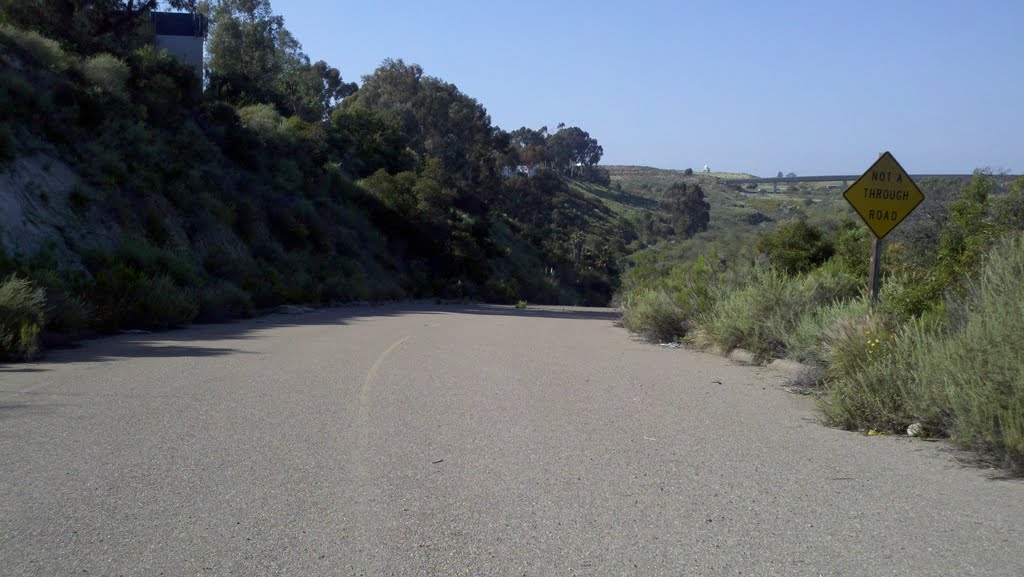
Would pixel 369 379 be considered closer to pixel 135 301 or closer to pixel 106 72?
pixel 135 301

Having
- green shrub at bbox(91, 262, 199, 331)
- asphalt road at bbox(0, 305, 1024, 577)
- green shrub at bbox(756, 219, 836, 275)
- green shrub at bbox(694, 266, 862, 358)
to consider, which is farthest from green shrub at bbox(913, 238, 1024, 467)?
green shrub at bbox(91, 262, 199, 331)

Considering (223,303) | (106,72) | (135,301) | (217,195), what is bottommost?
(223,303)

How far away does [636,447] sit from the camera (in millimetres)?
8664

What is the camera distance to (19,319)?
565 inches

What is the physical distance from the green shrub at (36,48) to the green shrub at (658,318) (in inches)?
858

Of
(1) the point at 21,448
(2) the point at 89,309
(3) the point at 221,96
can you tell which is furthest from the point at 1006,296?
(3) the point at 221,96

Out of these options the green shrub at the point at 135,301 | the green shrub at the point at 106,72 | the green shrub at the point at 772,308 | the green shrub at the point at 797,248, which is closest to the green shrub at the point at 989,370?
the green shrub at the point at 772,308

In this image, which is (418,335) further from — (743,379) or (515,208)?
(515,208)

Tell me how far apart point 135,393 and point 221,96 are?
42.8 metres

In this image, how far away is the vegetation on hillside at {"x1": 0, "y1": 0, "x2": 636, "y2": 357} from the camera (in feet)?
74.2

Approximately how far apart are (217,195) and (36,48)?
7538 mm

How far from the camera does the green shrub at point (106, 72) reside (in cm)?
3200

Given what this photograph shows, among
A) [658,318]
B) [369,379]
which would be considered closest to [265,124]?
[658,318]

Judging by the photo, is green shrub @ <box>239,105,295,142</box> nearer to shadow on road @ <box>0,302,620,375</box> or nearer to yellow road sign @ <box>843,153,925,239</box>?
shadow on road @ <box>0,302,620,375</box>
